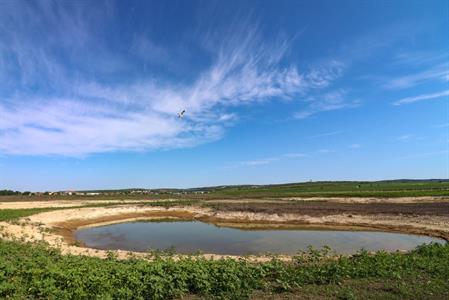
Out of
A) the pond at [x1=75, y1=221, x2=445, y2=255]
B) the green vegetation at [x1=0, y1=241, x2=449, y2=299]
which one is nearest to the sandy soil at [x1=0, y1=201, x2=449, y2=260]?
the pond at [x1=75, y1=221, x2=445, y2=255]

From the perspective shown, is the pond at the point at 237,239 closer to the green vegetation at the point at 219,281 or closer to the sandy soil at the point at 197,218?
the sandy soil at the point at 197,218

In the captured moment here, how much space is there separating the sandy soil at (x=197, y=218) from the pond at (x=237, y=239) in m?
2.28

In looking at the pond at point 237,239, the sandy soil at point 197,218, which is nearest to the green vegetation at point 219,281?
the sandy soil at point 197,218

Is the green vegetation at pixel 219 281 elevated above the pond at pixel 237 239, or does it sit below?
above

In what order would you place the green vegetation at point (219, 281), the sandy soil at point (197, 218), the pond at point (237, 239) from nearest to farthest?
the green vegetation at point (219, 281) → the pond at point (237, 239) → the sandy soil at point (197, 218)

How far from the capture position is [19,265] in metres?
13.5

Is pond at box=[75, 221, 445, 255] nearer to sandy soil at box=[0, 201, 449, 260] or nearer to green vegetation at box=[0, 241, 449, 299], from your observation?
sandy soil at box=[0, 201, 449, 260]

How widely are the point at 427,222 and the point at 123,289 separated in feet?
104

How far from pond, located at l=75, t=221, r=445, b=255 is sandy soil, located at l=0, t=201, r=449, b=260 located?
2.28 metres

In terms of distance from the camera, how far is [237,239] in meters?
30.8

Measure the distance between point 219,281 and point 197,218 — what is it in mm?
36748

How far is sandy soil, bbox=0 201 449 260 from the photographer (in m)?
29.2

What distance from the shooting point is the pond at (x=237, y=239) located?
25.9 meters

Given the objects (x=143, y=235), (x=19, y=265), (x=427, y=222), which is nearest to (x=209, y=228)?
(x=143, y=235)
